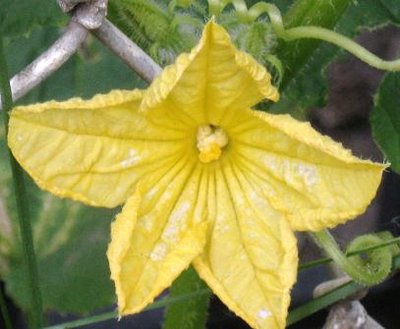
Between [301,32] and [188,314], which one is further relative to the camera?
[188,314]

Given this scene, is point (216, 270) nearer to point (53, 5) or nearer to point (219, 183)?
point (219, 183)

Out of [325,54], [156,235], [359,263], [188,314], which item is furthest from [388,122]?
[156,235]


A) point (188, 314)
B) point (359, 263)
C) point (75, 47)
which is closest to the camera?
point (75, 47)

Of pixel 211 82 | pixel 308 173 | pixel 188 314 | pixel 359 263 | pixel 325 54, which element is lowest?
pixel 188 314

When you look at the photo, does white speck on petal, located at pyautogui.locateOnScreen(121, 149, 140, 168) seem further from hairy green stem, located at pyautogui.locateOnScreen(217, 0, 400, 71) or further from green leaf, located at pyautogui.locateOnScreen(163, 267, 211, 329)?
green leaf, located at pyautogui.locateOnScreen(163, 267, 211, 329)

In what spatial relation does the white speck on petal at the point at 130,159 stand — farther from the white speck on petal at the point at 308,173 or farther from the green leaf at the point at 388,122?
the green leaf at the point at 388,122

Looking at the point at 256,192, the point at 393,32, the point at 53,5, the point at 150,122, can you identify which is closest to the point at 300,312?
the point at 256,192

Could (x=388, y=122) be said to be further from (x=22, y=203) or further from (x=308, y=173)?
(x=22, y=203)

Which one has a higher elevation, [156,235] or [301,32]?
[301,32]
